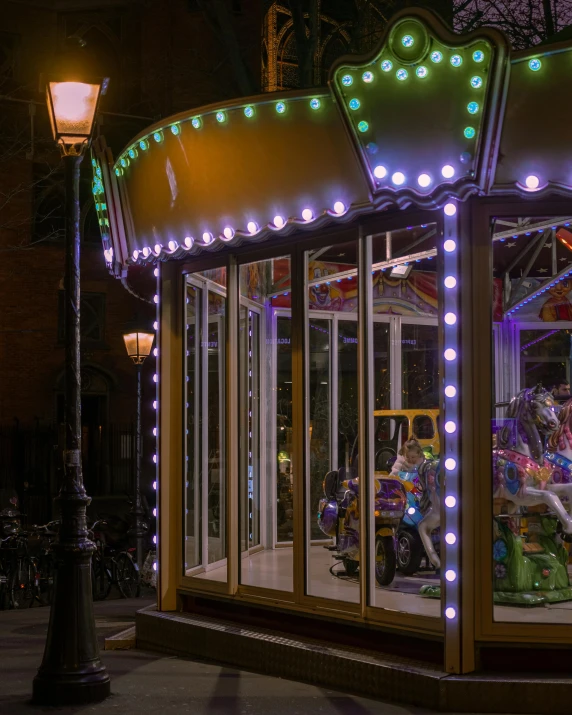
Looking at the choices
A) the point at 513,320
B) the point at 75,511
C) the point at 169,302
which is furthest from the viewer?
the point at 169,302

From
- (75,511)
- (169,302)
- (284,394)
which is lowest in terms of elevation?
(75,511)

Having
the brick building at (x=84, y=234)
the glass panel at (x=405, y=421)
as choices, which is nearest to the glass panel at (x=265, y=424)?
the glass panel at (x=405, y=421)

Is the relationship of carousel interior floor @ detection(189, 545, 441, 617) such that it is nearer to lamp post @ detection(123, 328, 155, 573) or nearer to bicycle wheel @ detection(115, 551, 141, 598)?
bicycle wheel @ detection(115, 551, 141, 598)

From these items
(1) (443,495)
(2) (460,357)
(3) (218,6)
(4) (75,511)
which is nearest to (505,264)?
(2) (460,357)

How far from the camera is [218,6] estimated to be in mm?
20969

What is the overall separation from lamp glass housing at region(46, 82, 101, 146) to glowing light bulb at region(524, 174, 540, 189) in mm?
3437

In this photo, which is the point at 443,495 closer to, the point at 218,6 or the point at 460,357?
the point at 460,357

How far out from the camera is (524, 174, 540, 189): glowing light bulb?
7.50m

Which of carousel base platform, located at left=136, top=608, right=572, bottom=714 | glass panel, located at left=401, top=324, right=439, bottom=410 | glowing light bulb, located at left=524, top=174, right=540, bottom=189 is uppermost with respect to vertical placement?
glowing light bulb, located at left=524, top=174, right=540, bottom=189

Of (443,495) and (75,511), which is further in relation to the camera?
(75,511)

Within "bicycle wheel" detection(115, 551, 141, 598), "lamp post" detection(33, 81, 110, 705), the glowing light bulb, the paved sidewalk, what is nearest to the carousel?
the glowing light bulb

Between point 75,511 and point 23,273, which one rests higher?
point 23,273

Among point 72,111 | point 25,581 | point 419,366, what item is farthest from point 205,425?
point 25,581

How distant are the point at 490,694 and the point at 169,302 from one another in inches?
192
